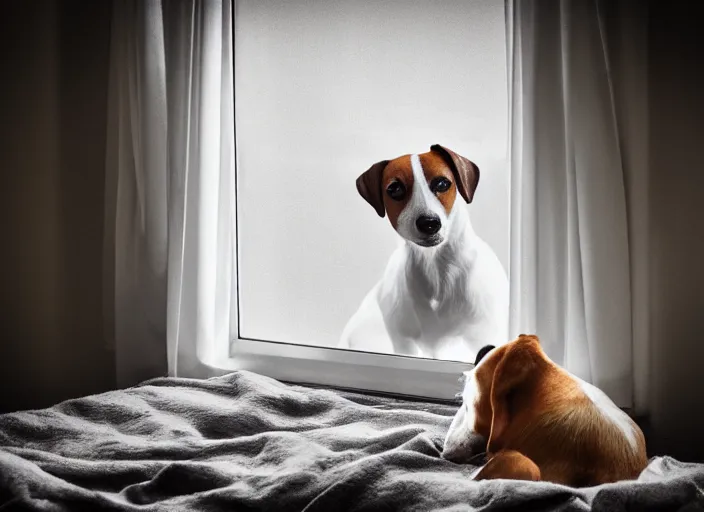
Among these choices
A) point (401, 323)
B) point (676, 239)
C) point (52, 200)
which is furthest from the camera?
point (52, 200)

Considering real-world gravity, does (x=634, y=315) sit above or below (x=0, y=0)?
below

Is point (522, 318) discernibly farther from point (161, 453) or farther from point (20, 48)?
point (20, 48)

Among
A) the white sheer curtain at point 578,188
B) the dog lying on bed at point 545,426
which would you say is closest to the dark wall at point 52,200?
the white sheer curtain at point 578,188

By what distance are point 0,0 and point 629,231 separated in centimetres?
201

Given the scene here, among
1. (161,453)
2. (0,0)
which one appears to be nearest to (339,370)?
(161,453)

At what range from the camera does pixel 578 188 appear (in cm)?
160

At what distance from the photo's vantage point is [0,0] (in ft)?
7.53

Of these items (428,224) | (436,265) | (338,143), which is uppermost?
(338,143)

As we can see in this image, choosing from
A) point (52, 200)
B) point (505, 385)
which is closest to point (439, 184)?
point (505, 385)

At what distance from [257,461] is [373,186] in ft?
2.63

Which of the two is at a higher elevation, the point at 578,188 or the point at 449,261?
the point at 578,188

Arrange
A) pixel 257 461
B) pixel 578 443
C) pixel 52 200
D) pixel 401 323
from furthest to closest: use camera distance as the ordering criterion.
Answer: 1. pixel 52 200
2. pixel 401 323
3. pixel 257 461
4. pixel 578 443

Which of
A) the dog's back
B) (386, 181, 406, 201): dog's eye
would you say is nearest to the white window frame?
(386, 181, 406, 201): dog's eye

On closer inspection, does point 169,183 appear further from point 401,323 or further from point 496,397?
point 496,397
